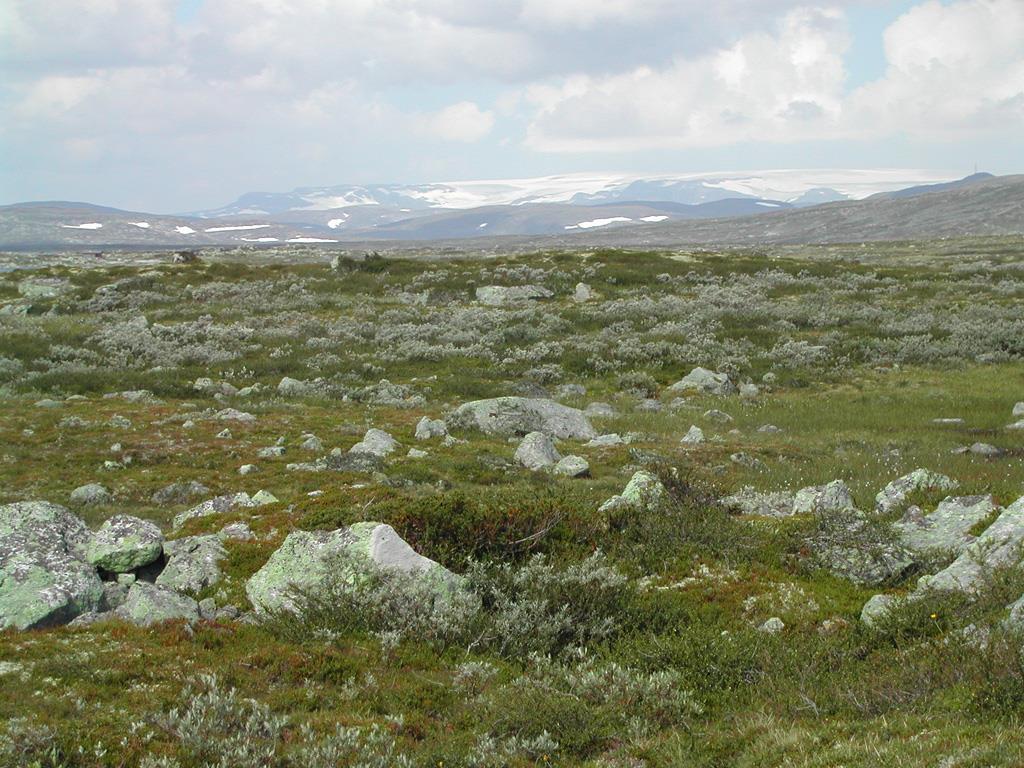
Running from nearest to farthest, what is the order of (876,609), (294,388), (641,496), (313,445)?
1. (876,609)
2. (641,496)
3. (313,445)
4. (294,388)

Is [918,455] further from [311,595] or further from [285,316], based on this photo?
[285,316]

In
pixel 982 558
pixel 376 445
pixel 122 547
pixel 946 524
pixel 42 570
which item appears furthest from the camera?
pixel 376 445

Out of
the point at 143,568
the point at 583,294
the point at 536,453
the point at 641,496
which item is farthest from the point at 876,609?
the point at 583,294

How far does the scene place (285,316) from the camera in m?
47.3

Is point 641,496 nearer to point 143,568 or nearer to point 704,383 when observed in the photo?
point 143,568

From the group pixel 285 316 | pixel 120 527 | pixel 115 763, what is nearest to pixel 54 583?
pixel 120 527

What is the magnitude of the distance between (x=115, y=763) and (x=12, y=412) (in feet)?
69.1

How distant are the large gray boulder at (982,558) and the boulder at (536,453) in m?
A: 9.75

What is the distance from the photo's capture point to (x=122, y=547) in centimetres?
1077

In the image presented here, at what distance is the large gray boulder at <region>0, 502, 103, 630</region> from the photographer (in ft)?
28.8

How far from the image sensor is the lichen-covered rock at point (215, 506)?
45.5ft

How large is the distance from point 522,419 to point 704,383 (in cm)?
1001

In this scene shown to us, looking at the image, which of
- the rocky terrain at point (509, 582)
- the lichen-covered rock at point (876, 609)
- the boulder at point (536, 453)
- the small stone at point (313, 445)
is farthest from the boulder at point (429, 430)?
the lichen-covered rock at point (876, 609)

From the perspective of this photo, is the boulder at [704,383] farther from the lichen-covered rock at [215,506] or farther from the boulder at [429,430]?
the lichen-covered rock at [215,506]
